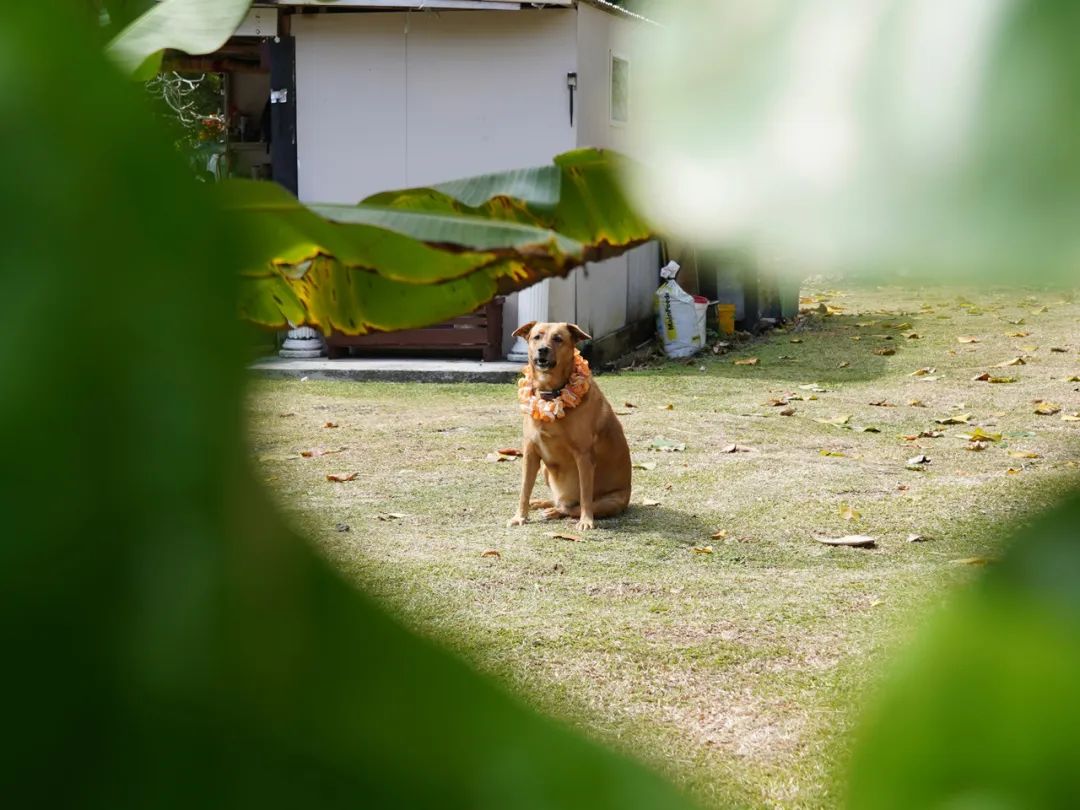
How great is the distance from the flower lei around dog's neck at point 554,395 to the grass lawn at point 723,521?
14.4 inches

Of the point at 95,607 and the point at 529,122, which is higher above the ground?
the point at 529,122

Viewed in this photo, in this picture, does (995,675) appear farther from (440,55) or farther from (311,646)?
(440,55)

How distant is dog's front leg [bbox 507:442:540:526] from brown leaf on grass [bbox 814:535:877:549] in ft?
3.30

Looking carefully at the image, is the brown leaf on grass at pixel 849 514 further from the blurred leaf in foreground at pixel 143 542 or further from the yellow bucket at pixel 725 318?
the blurred leaf in foreground at pixel 143 542

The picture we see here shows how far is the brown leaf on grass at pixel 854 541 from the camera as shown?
390 cm

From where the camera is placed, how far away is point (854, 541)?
391 centimetres

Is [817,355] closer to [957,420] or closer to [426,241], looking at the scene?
[957,420]

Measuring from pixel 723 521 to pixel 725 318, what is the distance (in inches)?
164

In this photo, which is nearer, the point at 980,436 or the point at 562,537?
the point at 562,537

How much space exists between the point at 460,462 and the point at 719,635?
217cm

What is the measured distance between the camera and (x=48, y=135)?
8 cm

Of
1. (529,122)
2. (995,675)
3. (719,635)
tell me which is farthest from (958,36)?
(529,122)

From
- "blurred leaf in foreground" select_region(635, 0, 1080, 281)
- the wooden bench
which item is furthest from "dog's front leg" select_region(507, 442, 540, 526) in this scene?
"blurred leaf in foreground" select_region(635, 0, 1080, 281)

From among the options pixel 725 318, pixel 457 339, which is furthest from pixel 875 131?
pixel 725 318
